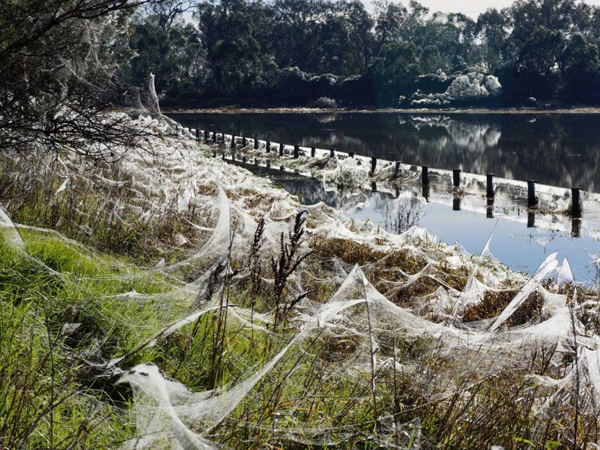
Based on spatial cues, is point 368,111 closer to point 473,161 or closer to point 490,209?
point 473,161

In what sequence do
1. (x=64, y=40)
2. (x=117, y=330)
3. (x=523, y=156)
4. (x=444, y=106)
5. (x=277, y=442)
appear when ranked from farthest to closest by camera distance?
(x=444, y=106)
(x=523, y=156)
(x=64, y=40)
(x=117, y=330)
(x=277, y=442)

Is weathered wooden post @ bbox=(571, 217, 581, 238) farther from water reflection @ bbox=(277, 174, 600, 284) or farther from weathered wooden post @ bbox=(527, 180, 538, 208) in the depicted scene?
weathered wooden post @ bbox=(527, 180, 538, 208)

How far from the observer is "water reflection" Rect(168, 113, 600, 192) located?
2769cm

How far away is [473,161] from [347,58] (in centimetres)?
5566

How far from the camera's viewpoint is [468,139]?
4106 cm

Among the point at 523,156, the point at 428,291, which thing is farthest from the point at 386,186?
the point at 428,291

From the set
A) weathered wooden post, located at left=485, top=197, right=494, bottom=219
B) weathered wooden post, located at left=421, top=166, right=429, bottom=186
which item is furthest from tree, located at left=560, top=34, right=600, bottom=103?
weathered wooden post, located at left=485, top=197, right=494, bottom=219

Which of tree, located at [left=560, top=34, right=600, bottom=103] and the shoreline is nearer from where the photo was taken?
the shoreline

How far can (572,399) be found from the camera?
3.23m

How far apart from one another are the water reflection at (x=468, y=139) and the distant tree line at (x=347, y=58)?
8.19 meters

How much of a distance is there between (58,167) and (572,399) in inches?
292

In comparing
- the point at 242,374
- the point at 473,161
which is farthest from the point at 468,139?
the point at 242,374

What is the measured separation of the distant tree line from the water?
8.28m

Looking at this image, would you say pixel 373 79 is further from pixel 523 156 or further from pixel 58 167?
pixel 58 167
